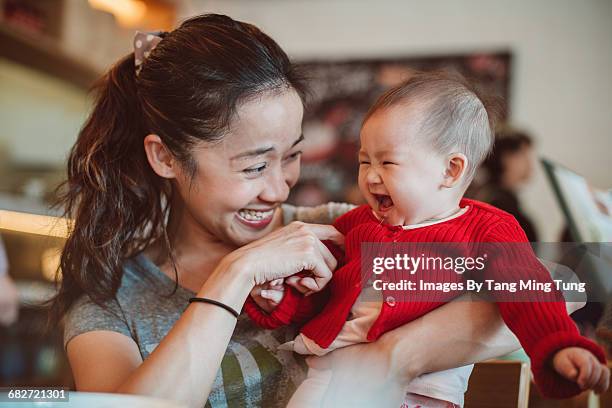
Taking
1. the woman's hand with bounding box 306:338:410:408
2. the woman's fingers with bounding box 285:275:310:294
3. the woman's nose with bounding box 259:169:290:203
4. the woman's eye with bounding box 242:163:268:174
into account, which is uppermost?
the woman's eye with bounding box 242:163:268:174

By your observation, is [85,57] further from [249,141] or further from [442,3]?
[249,141]

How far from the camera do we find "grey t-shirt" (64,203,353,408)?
81cm

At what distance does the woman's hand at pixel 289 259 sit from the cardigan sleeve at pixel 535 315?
21 cm

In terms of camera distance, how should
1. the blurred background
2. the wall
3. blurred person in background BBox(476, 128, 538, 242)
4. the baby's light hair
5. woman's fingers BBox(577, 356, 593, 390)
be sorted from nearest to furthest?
1. woman's fingers BBox(577, 356, 593, 390)
2. the baby's light hair
3. blurred person in background BBox(476, 128, 538, 242)
4. the blurred background
5. the wall

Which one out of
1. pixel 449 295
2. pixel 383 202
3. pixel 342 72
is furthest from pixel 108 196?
pixel 342 72

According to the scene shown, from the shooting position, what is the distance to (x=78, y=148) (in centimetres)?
101

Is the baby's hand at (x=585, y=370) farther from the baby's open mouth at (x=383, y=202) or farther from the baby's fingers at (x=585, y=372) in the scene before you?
the baby's open mouth at (x=383, y=202)

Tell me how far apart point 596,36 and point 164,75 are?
9.30 ft

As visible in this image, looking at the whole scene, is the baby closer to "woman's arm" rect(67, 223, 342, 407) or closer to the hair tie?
"woman's arm" rect(67, 223, 342, 407)

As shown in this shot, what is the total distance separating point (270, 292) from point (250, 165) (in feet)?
0.58

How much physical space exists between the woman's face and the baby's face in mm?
161

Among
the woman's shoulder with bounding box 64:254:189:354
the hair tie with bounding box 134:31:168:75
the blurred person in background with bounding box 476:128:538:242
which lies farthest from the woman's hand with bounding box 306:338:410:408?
the blurred person in background with bounding box 476:128:538:242

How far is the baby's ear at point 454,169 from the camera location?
74 centimetres

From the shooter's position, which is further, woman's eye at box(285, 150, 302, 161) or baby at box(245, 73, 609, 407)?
woman's eye at box(285, 150, 302, 161)
